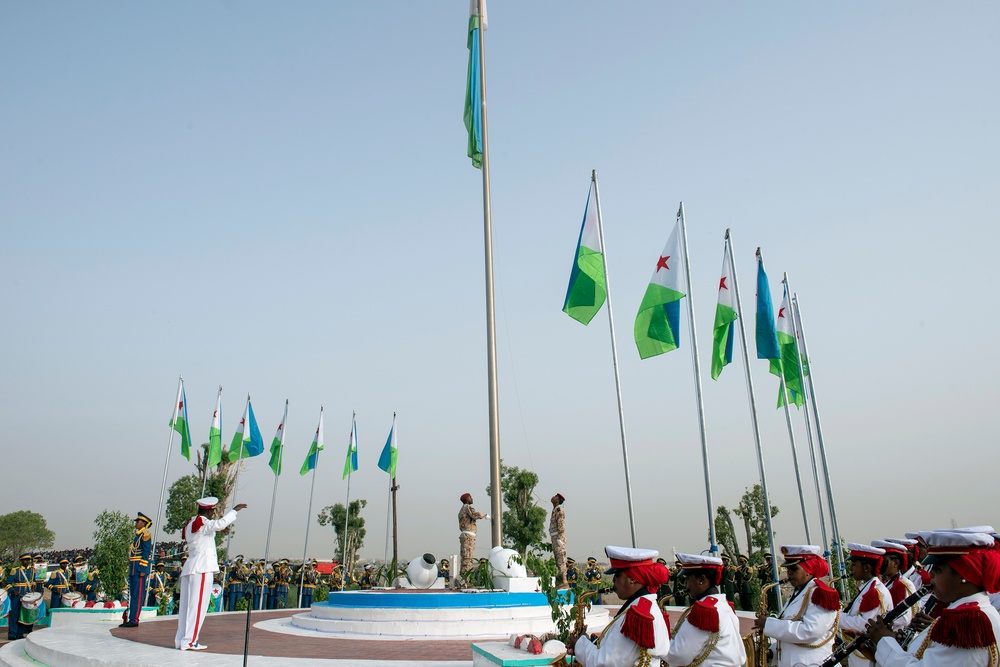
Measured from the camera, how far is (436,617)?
11.8 m

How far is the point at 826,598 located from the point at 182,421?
879 inches

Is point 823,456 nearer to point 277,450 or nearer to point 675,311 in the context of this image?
point 675,311

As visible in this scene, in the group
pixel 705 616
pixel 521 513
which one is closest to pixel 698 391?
pixel 705 616

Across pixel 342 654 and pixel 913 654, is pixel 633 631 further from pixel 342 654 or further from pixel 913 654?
pixel 342 654

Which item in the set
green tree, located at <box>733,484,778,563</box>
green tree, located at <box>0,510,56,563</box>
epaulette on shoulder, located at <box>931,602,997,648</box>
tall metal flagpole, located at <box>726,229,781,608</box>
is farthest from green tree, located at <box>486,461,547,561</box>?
green tree, located at <box>0,510,56,563</box>

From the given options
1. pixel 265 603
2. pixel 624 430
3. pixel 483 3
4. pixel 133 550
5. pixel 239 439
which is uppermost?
pixel 483 3

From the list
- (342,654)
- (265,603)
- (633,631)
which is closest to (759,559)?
(265,603)

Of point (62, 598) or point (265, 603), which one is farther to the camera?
point (265, 603)

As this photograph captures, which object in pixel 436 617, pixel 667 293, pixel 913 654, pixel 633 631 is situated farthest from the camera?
pixel 667 293

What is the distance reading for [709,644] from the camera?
4.71 m

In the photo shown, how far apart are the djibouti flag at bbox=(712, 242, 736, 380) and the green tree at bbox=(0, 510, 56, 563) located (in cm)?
8560

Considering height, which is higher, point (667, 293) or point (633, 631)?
point (667, 293)

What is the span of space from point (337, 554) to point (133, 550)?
134ft

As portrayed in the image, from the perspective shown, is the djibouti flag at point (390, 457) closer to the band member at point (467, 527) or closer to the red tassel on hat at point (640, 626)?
the band member at point (467, 527)
